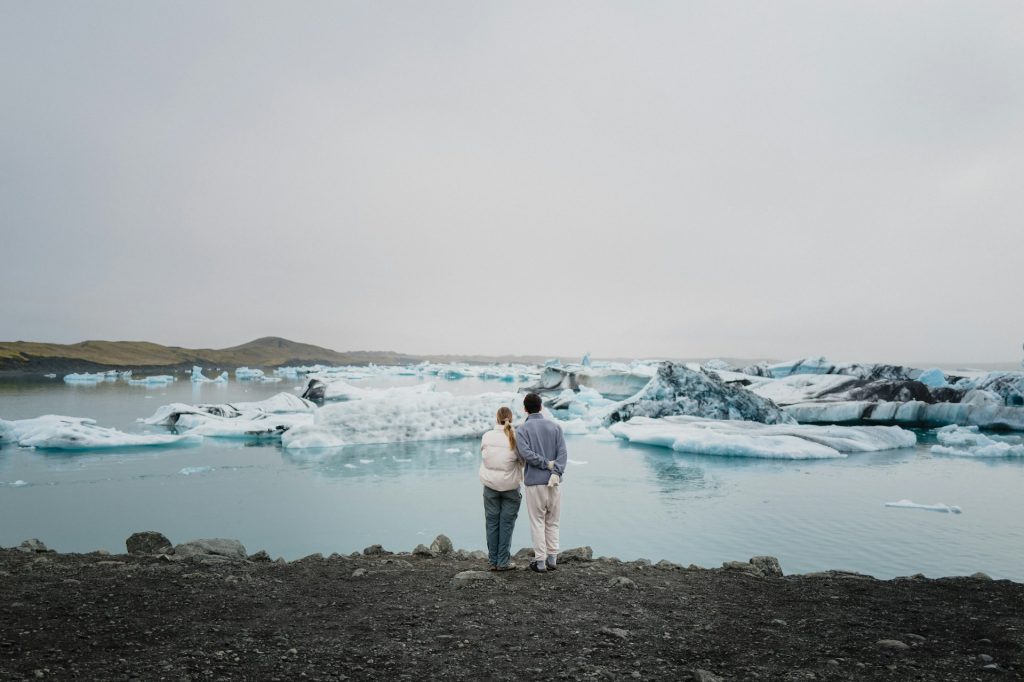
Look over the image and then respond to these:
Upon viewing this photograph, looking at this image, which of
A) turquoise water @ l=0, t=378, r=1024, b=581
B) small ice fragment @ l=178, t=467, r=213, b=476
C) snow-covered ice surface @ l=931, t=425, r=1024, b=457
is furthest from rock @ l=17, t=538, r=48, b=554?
snow-covered ice surface @ l=931, t=425, r=1024, b=457

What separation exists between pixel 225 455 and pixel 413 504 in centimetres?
819

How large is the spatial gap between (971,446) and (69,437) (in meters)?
27.1

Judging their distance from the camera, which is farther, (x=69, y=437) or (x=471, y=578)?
(x=69, y=437)

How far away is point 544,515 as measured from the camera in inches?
224

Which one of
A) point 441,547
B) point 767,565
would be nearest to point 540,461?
point 441,547

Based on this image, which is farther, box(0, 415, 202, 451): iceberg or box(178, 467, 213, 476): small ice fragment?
box(0, 415, 202, 451): iceberg

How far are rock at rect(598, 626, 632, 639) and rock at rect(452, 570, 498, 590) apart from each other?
1477mm

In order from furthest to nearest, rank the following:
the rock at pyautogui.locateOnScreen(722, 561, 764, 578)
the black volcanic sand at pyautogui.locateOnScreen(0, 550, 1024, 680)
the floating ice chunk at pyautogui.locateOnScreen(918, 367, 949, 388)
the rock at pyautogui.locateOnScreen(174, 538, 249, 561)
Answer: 1. the floating ice chunk at pyautogui.locateOnScreen(918, 367, 949, 388)
2. the rock at pyautogui.locateOnScreen(174, 538, 249, 561)
3. the rock at pyautogui.locateOnScreen(722, 561, 764, 578)
4. the black volcanic sand at pyautogui.locateOnScreen(0, 550, 1024, 680)

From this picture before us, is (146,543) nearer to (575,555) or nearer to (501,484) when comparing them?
(501,484)

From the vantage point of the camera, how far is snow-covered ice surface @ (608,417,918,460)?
17.3 meters

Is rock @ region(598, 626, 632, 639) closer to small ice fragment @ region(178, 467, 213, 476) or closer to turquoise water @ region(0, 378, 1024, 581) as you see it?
turquoise water @ region(0, 378, 1024, 581)

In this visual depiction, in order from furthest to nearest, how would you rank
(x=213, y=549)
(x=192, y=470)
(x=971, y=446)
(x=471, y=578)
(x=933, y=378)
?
1. (x=933, y=378)
2. (x=971, y=446)
3. (x=192, y=470)
4. (x=213, y=549)
5. (x=471, y=578)

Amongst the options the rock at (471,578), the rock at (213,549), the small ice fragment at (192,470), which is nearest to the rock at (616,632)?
the rock at (471,578)

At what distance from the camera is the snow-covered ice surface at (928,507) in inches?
436
